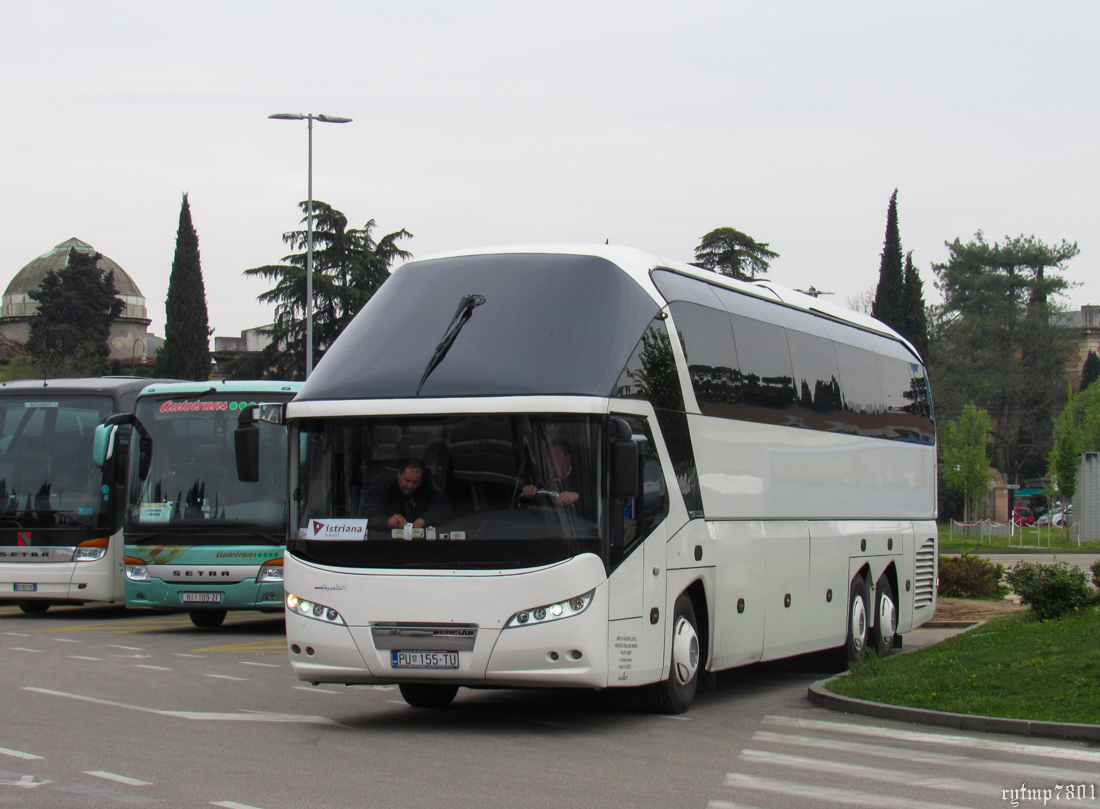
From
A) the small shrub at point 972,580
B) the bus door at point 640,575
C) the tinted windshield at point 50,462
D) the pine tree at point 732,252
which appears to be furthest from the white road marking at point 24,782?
the pine tree at point 732,252

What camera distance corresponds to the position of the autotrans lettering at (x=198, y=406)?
1986 cm

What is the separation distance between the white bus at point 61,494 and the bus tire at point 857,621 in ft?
35.3

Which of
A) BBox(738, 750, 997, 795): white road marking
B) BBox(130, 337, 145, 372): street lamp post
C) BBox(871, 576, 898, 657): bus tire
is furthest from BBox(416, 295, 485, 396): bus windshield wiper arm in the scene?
BBox(130, 337, 145, 372): street lamp post

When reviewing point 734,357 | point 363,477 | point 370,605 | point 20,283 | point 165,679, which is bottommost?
point 165,679

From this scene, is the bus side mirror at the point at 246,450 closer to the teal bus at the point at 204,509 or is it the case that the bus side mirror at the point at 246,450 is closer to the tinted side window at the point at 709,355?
the tinted side window at the point at 709,355

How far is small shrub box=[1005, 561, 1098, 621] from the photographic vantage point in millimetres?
17219

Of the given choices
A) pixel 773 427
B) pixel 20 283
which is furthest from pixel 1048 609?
pixel 20 283

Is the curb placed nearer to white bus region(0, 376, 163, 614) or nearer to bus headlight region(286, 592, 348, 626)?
bus headlight region(286, 592, 348, 626)

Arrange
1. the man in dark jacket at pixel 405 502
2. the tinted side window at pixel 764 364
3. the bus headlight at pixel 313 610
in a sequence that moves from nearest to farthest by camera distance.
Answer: the man in dark jacket at pixel 405 502
the bus headlight at pixel 313 610
the tinted side window at pixel 764 364

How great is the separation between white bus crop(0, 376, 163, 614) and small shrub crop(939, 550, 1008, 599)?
47.1 feet

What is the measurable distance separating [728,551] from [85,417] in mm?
12541

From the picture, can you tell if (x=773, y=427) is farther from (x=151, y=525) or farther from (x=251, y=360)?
(x=251, y=360)

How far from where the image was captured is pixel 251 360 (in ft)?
161

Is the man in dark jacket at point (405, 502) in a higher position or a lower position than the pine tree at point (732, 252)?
lower
